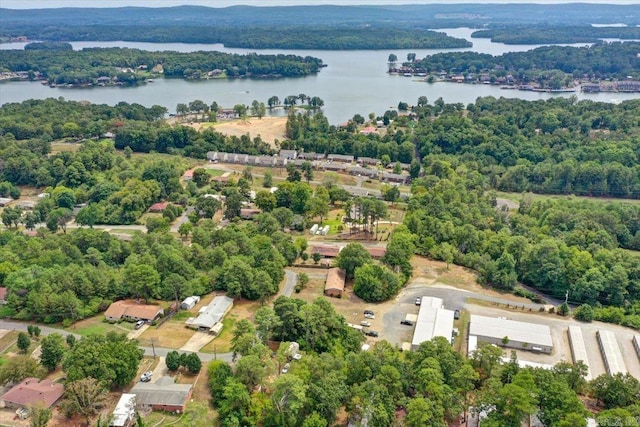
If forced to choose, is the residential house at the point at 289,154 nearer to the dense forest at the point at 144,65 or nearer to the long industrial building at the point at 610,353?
the long industrial building at the point at 610,353

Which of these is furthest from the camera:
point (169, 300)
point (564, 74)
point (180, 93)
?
point (564, 74)

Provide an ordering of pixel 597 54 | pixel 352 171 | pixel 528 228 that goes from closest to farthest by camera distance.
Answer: pixel 528 228, pixel 352 171, pixel 597 54

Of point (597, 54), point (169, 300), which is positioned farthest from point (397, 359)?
point (597, 54)

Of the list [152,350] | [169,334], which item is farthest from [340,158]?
[152,350]

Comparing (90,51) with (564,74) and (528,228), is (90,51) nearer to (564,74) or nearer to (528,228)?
(564,74)

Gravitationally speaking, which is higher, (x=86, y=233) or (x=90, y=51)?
(x=90, y=51)

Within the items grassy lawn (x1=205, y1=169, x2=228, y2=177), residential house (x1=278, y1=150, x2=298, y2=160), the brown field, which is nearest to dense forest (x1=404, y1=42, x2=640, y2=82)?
the brown field

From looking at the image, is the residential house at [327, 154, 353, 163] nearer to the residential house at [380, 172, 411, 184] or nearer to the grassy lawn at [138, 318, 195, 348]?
the residential house at [380, 172, 411, 184]
